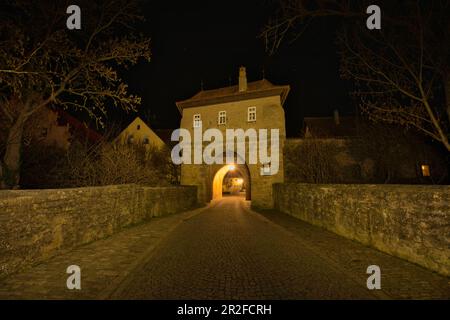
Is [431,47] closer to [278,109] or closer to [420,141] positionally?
[420,141]

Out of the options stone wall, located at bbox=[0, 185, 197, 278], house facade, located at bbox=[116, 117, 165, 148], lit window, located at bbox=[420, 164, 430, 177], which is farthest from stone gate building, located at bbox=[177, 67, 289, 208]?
stone wall, located at bbox=[0, 185, 197, 278]

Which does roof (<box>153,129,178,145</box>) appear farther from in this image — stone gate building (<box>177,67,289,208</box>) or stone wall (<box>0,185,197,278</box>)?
stone wall (<box>0,185,197,278</box>)

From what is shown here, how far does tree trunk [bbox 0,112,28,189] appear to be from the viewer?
858 cm

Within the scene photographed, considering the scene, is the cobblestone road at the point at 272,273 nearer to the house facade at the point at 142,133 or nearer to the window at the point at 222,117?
the window at the point at 222,117

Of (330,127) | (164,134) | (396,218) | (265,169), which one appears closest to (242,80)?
(265,169)

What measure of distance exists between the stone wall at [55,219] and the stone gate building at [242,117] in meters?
13.1

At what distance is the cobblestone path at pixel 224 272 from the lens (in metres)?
4.24

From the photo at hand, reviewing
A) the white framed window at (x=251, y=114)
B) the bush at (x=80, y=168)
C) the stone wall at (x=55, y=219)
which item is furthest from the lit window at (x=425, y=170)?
the stone wall at (x=55, y=219)

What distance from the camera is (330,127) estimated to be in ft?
111

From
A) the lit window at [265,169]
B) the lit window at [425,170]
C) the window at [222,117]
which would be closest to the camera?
the lit window at [425,170]

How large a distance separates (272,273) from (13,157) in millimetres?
9004

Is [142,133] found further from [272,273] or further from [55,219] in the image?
[272,273]

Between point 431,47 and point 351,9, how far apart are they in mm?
2797

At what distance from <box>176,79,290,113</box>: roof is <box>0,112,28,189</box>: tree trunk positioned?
17.2m
